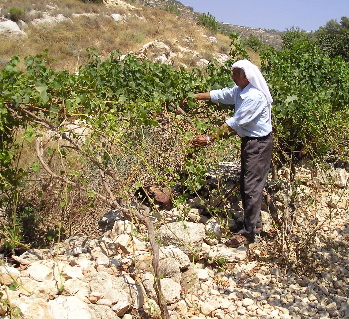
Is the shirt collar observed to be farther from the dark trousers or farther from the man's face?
the dark trousers

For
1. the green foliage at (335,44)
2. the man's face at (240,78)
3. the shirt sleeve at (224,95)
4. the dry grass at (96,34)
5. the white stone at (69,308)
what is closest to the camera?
the white stone at (69,308)

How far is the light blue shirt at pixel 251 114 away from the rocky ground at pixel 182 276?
3.08 ft

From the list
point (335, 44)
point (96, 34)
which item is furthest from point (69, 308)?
point (335, 44)

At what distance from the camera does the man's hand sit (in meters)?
3.66

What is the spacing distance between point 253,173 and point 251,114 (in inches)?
21.5

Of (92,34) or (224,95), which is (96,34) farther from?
(224,95)

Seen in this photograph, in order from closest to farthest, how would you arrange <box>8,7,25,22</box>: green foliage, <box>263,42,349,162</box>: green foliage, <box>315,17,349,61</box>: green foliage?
<box>263,42,349,162</box>: green foliage
<box>8,7,25,22</box>: green foliage
<box>315,17,349,61</box>: green foliage

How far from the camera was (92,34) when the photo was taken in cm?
1798

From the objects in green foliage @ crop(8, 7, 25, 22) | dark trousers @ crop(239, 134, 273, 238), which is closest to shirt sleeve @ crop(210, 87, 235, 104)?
dark trousers @ crop(239, 134, 273, 238)

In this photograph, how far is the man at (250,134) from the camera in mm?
3531

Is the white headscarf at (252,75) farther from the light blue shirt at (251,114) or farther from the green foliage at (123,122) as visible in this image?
the green foliage at (123,122)

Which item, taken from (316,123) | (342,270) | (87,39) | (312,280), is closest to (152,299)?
(312,280)

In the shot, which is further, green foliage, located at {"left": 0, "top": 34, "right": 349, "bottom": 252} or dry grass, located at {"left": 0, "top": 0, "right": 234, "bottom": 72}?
dry grass, located at {"left": 0, "top": 0, "right": 234, "bottom": 72}

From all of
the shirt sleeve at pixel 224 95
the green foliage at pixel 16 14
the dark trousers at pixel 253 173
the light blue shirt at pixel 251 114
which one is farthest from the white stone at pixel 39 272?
the green foliage at pixel 16 14
